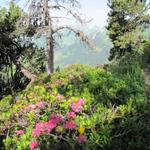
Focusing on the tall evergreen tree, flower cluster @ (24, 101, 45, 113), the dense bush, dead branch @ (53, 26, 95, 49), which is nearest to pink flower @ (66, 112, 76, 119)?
the dense bush

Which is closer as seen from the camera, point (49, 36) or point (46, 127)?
point (46, 127)

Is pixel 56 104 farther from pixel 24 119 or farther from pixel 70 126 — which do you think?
pixel 70 126

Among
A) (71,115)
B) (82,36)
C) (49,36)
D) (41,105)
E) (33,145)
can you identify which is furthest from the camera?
(82,36)

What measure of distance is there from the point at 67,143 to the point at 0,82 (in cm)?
2859

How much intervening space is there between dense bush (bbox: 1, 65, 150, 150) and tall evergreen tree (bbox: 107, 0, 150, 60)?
41.8 metres

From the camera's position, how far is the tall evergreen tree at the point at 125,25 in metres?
50.3

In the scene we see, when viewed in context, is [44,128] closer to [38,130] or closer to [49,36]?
[38,130]

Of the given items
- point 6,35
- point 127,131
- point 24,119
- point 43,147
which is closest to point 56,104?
point 24,119

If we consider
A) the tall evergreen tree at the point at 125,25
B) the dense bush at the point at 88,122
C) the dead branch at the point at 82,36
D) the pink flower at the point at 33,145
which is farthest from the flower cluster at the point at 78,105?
the tall evergreen tree at the point at 125,25

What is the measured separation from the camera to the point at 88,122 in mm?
6637

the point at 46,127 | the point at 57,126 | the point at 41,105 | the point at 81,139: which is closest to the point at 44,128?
the point at 46,127

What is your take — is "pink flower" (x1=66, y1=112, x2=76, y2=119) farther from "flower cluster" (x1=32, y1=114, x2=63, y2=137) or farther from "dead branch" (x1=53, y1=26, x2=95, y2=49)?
"dead branch" (x1=53, y1=26, x2=95, y2=49)

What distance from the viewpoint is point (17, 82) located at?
34781 millimetres

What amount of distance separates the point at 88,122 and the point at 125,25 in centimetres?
4892
